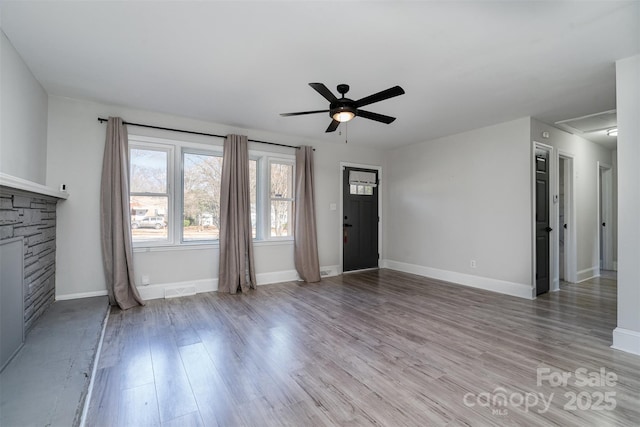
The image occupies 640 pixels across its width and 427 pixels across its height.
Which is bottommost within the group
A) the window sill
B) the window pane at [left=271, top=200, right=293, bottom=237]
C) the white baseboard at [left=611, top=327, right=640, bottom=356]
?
the white baseboard at [left=611, top=327, right=640, bottom=356]

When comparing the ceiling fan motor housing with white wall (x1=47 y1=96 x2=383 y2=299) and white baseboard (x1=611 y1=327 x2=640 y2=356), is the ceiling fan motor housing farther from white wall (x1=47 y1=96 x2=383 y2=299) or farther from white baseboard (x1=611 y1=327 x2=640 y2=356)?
white baseboard (x1=611 y1=327 x2=640 y2=356)

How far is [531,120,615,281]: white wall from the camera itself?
5.05 m

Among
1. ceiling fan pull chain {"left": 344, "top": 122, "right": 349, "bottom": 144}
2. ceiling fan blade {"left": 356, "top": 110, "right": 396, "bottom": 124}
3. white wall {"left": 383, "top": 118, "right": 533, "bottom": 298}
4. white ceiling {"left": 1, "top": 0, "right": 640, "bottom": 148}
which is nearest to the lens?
white ceiling {"left": 1, "top": 0, "right": 640, "bottom": 148}

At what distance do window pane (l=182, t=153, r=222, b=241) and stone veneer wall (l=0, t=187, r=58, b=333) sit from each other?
4.97 feet

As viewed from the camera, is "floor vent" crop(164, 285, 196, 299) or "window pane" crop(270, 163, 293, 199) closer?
"floor vent" crop(164, 285, 196, 299)

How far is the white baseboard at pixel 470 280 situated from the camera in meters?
4.23

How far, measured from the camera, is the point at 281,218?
17.3 feet

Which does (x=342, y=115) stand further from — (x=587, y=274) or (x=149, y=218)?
(x=587, y=274)

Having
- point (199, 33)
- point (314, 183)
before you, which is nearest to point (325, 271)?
point (314, 183)

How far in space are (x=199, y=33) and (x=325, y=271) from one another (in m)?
4.35

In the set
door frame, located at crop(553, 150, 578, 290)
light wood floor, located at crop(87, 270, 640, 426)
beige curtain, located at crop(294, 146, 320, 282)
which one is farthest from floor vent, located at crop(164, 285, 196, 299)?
door frame, located at crop(553, 150, 578, 290)

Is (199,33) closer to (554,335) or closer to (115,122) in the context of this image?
(115,122)

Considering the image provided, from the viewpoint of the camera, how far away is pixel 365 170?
6266 mm

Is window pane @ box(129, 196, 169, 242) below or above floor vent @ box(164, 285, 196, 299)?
above
